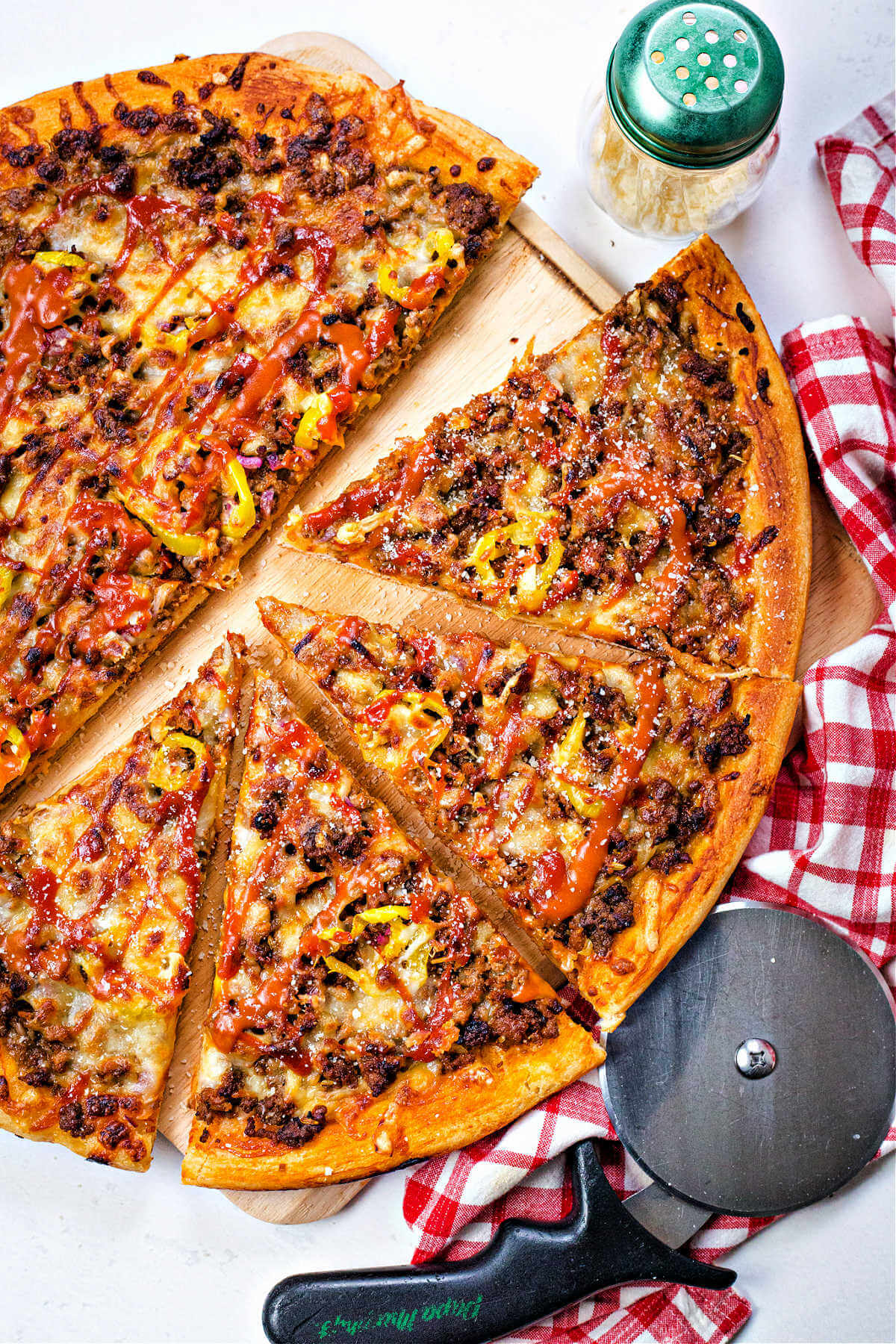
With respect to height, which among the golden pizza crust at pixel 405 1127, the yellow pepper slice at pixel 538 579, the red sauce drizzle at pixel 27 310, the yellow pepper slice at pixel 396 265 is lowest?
the golden pizza crust at pixel 405 1127

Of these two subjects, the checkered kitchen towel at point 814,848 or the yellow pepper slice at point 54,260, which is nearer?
the checkered kitchen towel at point 814,848

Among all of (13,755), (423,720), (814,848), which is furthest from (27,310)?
(814,848)

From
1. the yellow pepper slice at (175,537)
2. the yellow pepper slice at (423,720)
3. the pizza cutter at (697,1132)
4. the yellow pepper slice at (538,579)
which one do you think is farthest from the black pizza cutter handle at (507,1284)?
the yellow pepper slice at (175,537)

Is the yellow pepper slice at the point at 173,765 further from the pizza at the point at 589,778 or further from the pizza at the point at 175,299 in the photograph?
the pizza at the point at 589,778

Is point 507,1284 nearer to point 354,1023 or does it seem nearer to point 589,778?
point 354,1023

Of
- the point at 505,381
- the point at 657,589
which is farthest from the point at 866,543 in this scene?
the point at 505,381

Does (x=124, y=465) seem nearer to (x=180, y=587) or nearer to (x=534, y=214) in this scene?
(x=180, y=587)

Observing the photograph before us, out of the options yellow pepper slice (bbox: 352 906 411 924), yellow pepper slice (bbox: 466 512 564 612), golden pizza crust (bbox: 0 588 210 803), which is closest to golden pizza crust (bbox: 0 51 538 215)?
yellow pepper slice (bbox: 466 512 564 612)

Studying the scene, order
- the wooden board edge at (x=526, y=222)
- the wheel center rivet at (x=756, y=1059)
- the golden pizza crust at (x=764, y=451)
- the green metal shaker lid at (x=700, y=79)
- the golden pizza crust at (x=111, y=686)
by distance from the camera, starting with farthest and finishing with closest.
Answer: the wooden board edge at (x=526, y=222)
the golden pizza crust at (x=111, y=686)
the golden pizza crust at (x=764, y=451)
the wheel center rivet at (x=756, y=1059)
the green metal shaker lid at (x=700, y=79)
